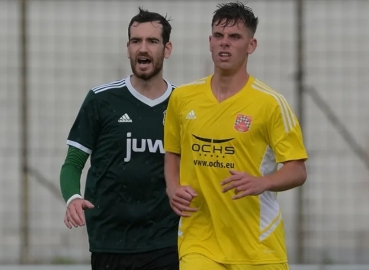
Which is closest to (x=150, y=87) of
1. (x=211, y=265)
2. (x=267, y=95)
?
(x=267, y=95)

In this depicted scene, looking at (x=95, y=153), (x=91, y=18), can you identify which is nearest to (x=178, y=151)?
(x=95, y=153)

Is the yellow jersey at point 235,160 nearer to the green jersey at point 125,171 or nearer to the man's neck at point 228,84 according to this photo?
the man's neck at point 228,84

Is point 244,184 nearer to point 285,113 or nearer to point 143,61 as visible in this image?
point 285,113

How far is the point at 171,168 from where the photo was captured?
19.7 feet

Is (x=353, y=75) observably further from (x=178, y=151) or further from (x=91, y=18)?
(x=178, y=151)

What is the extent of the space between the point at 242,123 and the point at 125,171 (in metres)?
1.11

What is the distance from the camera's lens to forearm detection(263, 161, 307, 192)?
17.8 feet

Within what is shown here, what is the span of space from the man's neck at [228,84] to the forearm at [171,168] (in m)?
0.48

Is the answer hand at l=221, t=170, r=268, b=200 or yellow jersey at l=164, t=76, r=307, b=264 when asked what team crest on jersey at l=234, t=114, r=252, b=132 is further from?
hand at l=221, t=170, r=268, b=200

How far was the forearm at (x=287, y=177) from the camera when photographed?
544cm

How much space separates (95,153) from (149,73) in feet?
1.93

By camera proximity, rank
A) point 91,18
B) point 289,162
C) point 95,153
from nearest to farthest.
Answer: point 289,162 < point 95,153 < point 91,18

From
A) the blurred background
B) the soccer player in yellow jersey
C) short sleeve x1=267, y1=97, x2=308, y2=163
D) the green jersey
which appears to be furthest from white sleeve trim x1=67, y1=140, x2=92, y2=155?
the blurred background

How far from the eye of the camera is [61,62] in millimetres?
9688
